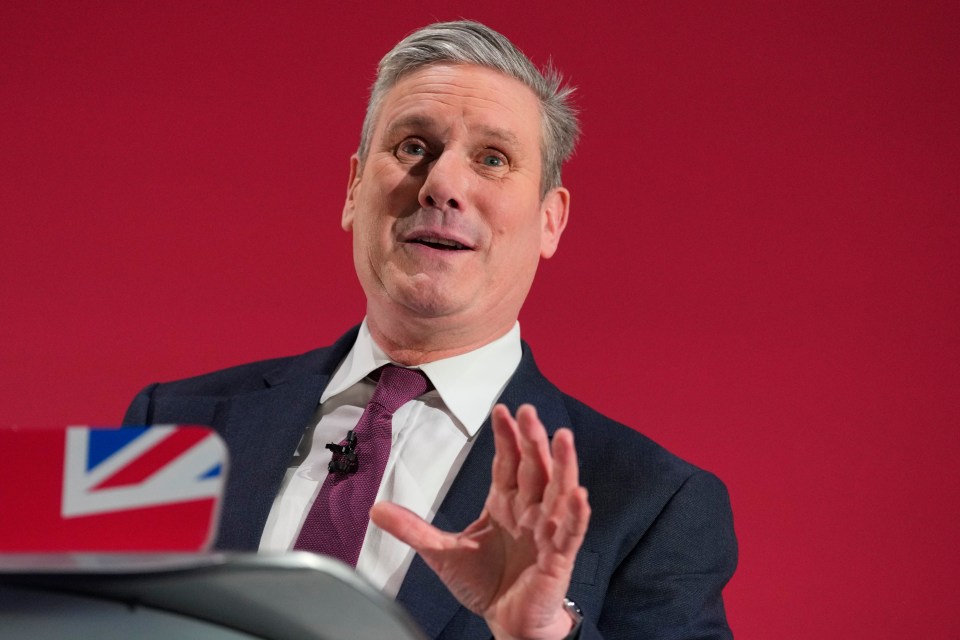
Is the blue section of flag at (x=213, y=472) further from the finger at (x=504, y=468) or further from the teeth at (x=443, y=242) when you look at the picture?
the teeth at (x=443, y=242)

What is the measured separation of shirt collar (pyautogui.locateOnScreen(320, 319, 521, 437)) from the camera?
1.71 meters

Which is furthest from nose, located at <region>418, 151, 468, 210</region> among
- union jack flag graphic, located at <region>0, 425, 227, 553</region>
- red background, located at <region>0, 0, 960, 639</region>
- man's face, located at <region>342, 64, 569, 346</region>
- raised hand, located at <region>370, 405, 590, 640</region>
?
union jack flag graphic, located at <region>0, 425, 227, 553</region>

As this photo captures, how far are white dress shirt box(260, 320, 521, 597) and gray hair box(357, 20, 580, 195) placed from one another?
0.35 meters

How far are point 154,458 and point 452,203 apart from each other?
1114mm

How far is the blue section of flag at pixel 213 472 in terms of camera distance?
2.06 feet

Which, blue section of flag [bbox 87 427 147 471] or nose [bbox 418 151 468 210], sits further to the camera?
nose [bbox 418 151 468 210]

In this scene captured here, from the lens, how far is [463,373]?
176 cm

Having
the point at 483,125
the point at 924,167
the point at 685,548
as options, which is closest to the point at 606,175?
the point at 924,167

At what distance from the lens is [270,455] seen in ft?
5.49

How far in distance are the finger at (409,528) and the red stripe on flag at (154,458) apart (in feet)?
1.29

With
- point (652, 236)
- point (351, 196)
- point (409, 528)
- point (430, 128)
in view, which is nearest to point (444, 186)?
point (430, 128)

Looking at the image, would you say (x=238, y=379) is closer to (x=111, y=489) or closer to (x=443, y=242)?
(x=443, y=242)

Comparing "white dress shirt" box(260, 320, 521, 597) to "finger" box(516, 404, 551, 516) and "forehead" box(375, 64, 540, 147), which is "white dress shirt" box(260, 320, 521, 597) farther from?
"finger" box(516, 404, 551, 516)

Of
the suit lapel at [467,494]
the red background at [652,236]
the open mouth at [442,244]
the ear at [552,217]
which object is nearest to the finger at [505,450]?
the suit lapel at [467,494]
